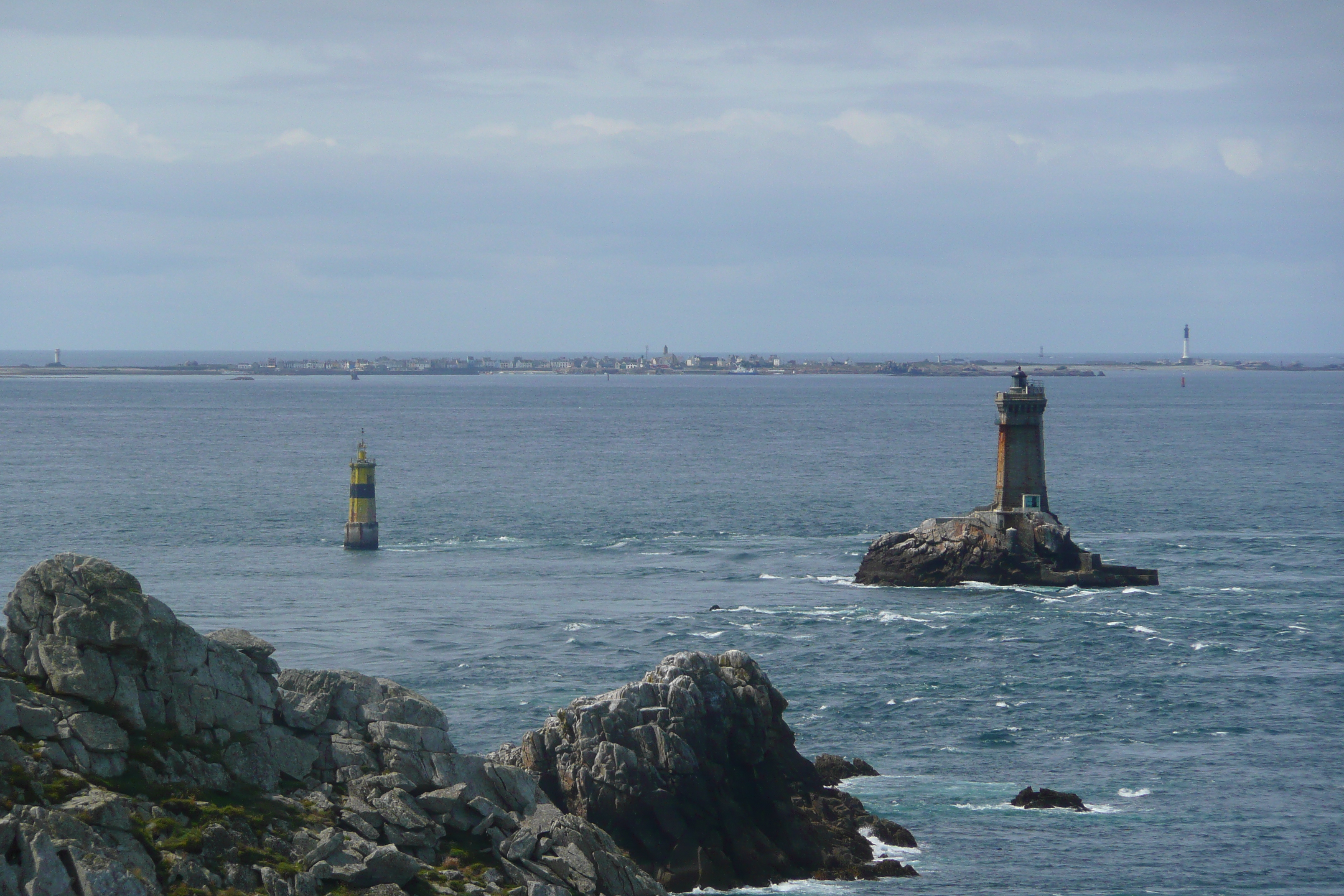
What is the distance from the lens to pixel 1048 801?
4031 cm

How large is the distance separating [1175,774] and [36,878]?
109 ft

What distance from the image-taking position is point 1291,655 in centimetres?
5884

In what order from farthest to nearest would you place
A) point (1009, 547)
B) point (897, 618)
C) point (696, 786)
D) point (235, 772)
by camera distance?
1. point (1009, 547)
2. point (897, 618)
3. point (696, 786)
4. point (235, 772)

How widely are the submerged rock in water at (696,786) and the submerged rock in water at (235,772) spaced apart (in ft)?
28.7

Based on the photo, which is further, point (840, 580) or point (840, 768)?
point (840, 580)

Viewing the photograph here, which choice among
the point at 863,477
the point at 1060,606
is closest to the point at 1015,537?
the point at 1060,606

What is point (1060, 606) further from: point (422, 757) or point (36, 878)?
point (36, 878)

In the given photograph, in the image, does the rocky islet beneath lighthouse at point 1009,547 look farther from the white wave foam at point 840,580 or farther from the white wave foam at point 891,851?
the white wave foam at point 891,851

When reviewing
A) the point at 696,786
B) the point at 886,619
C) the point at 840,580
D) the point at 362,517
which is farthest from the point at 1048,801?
the point at 362,517

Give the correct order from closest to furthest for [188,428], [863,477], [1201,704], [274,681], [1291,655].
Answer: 1. [274,681]
2. [1201,704]
3. [1291,655]
4. [863,477]
5. [188,428]

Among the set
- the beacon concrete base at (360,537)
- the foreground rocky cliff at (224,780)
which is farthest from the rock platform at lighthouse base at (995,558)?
the foreground rocky cliff at (224,780)

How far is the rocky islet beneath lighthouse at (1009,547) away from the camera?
74.8 meters

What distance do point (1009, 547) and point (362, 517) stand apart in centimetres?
3390

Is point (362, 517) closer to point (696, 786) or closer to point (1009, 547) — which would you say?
point (1009, 547)
